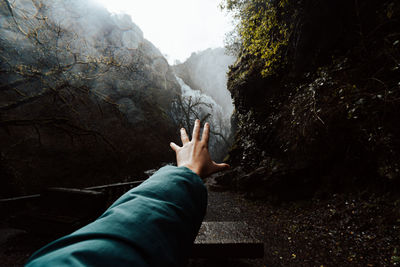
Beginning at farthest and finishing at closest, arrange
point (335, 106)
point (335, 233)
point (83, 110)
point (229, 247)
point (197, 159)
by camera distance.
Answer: point (83, 110) < point (335, 106) < point (335, 233) < point (229, 247) < point (197, 159)

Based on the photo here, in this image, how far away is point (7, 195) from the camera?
20.1 feet

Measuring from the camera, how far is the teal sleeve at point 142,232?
1.45 feet

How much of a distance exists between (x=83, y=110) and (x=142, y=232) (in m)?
22.7

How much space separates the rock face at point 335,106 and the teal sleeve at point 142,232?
5.04 m

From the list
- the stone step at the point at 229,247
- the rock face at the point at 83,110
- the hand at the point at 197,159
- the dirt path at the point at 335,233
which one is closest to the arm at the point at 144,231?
the hand at the point at 197,159

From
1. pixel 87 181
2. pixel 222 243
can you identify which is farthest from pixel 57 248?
pixel 87 181

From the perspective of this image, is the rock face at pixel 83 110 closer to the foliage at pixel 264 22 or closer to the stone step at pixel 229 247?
the foliage at pixel 264 22

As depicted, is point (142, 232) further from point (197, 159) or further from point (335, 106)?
point (335, 106)

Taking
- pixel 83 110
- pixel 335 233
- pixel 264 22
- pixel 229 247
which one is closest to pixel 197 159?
pixel 229 247

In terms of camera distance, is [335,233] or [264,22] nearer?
[335,233]

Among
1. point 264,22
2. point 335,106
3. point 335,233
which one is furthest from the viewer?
point 264,22

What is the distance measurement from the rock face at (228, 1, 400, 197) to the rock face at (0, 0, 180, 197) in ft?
24.3

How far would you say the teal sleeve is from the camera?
0.44 metres

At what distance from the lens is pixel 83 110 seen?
1848 cm
